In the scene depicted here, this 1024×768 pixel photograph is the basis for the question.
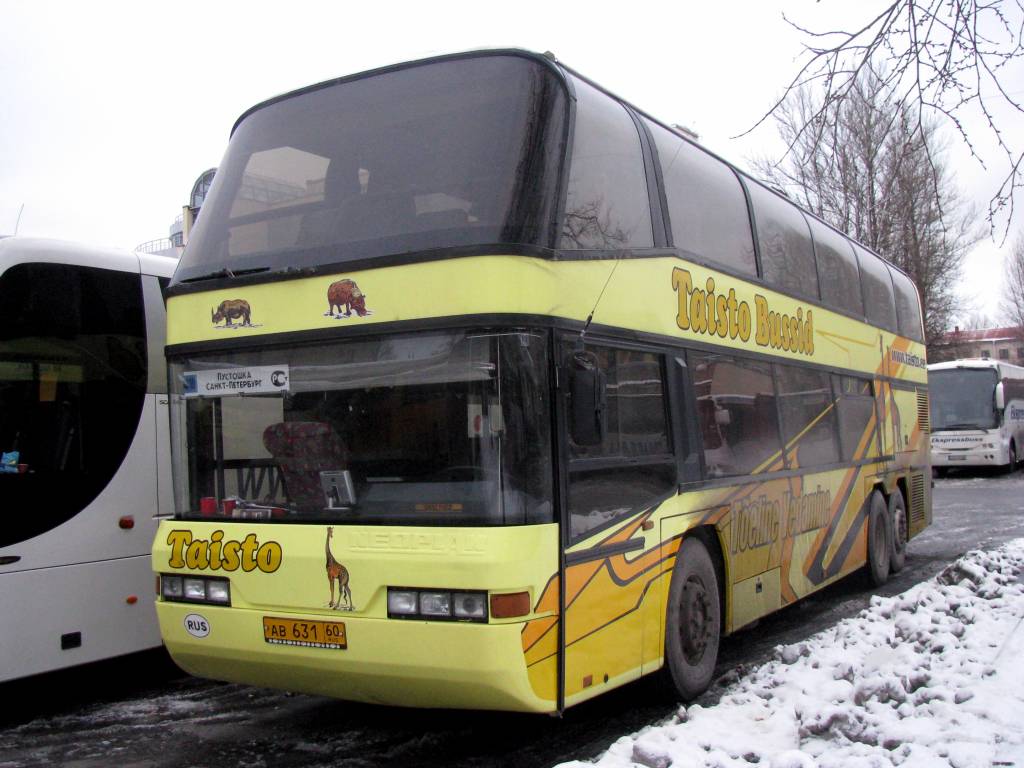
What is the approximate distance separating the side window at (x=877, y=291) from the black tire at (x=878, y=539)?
2106 mm

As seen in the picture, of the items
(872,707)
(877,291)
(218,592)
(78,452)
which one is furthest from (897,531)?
(78,452)

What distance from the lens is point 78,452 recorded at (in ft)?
22.3

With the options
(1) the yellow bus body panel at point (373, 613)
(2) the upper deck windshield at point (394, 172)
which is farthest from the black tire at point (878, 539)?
(2) the upper deck windshield at point (394, 172)

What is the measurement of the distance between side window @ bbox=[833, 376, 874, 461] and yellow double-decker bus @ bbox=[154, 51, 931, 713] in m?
3.29

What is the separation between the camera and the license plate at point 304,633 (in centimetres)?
508

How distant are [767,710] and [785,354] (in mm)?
3752

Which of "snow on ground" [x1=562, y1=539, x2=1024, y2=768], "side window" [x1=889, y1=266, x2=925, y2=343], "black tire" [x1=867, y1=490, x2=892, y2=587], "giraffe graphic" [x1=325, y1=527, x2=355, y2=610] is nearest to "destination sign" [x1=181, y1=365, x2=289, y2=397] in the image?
"giraffe graphic" [x1=325, y1=527, x2=355, y2=610]

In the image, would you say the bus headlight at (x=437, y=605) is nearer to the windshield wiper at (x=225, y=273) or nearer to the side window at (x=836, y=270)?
the windshield wiper at (x=225, y=273)

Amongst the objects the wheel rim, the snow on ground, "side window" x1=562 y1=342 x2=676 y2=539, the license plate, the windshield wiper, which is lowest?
the snow on ground

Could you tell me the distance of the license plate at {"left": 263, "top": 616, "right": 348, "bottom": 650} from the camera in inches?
200

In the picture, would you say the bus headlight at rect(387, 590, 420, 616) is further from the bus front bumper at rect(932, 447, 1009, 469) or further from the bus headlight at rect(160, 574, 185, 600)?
the bus front bumper at rect(932, 447, 1009, 469)

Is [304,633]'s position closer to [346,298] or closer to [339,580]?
[339,580]

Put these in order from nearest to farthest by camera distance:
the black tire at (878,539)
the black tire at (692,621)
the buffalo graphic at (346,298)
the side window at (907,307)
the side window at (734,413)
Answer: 1. the buffalo graphic at (346,298)
2. the black tire at (692,621)
3. the side window at (734,413)
4. the black tire at (878,539)
5. the side window at (907,307)

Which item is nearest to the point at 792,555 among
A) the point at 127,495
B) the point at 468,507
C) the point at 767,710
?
the point at 767,710
